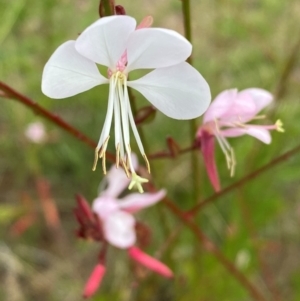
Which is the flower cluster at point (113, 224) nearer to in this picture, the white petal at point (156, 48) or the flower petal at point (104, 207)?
the flower petal at point (104, 207)

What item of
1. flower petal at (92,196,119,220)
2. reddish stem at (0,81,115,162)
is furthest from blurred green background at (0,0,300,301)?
reddish stem at (0,81,115,162)

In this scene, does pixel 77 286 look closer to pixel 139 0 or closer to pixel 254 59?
Answer: pixel 254 59

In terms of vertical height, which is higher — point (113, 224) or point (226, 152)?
point (226, 152)

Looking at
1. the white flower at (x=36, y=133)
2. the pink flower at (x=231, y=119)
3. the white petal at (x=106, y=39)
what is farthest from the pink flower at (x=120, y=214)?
the white flower at (x=36, y=133)

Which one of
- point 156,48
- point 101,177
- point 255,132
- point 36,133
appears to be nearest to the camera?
point 156,48

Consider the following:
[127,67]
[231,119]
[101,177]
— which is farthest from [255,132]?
[101,177]

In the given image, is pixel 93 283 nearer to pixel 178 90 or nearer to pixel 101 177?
pixel 178 90
